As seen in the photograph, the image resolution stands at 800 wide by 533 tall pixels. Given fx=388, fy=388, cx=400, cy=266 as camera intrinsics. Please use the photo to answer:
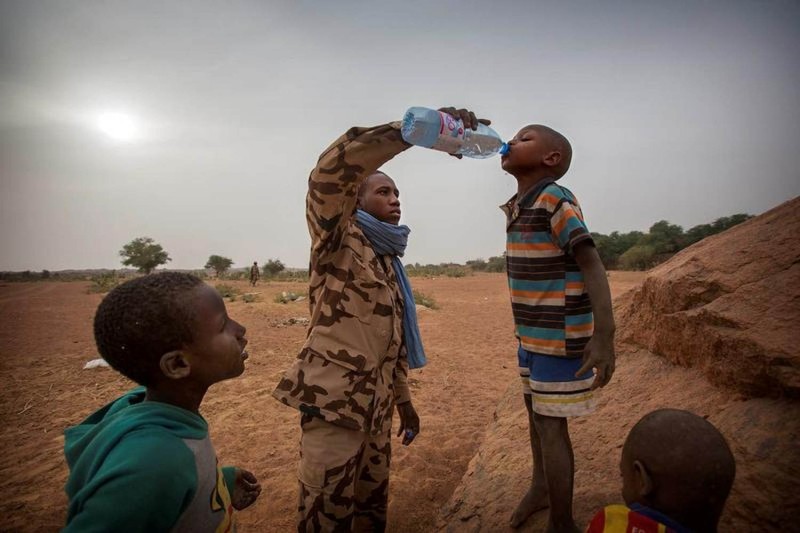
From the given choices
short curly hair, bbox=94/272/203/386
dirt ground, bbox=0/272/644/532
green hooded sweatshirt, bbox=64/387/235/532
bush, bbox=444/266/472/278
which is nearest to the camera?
green hooded sweatshirt, bbox=64/387/235/532

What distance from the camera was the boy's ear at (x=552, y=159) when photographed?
1826 millimetres

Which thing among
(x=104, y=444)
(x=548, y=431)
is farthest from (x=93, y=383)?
(x=548, y=431)

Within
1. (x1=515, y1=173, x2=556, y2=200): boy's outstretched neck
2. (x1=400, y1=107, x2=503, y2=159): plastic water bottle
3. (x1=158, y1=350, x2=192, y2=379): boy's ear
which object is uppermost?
(x1=400, y1=107, x2=503, y2=159): plastic water bottle

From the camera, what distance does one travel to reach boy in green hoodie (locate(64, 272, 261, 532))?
91 cm

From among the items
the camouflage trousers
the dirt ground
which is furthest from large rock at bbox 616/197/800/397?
the dirt ground

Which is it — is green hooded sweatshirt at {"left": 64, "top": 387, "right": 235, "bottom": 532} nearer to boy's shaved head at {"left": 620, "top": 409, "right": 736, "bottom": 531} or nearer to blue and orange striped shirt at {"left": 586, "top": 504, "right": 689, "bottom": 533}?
blue and orange striped shirt at {"left": 586, "top": 504, "right": 689, "bottom": 533}

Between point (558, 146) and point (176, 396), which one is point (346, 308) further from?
point (558, 146)

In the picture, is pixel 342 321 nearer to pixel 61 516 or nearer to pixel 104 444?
pixel 104 444

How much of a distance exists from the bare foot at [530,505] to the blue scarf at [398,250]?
0.86 metres

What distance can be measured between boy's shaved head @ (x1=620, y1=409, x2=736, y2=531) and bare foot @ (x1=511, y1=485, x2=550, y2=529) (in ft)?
2.88

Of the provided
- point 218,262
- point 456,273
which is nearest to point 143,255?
point 218,262

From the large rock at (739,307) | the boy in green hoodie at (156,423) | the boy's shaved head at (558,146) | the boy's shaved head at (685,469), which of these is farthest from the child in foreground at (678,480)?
the boy in green hoodie at (156,423)

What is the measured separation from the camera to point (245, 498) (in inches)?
61.3

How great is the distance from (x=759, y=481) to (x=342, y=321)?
5.94ft
